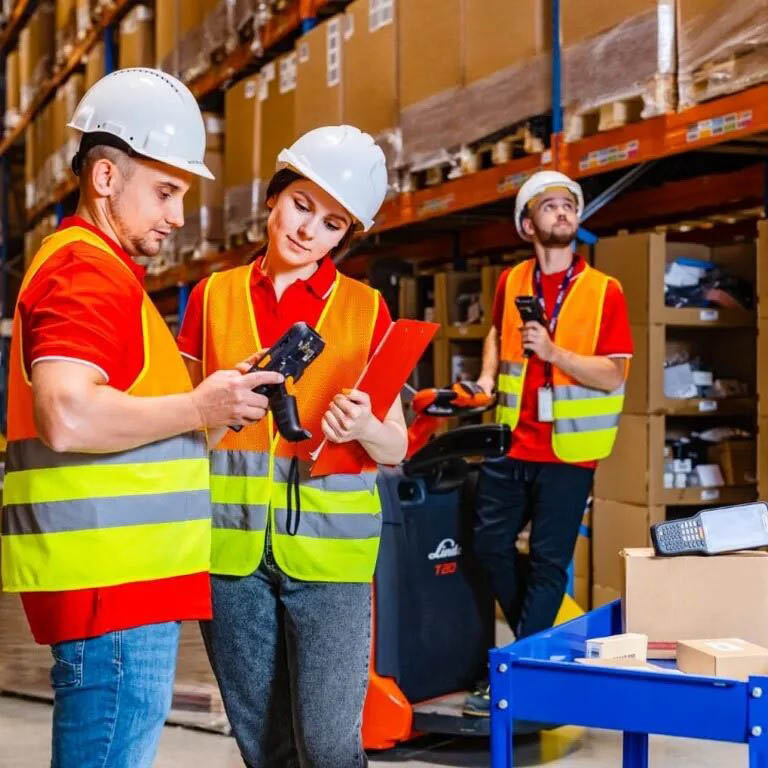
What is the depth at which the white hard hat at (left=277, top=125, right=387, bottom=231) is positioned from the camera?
2.51 metres

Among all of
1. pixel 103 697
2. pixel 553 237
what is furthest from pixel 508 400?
pixel 103 697

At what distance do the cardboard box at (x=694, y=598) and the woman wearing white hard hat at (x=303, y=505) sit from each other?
54 cm

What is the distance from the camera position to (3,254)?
1797 cm

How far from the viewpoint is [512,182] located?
5.36 metres

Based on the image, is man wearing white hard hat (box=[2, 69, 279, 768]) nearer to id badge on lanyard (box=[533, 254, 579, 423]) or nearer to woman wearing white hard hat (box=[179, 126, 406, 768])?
woman wearing white hard hat (box=[179, 126, 406, 768])

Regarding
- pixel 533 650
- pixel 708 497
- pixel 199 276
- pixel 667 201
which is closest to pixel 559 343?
pixel 708 497

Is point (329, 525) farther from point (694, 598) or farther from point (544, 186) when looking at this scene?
point (544, 186)

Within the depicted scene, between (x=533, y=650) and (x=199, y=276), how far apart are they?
7.63 meters

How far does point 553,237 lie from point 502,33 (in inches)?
41.8

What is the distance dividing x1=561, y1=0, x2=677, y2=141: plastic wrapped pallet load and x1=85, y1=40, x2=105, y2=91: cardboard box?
7203 mm

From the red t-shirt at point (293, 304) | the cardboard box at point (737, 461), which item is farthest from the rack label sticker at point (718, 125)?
the red t-shirt at point (293, 304)

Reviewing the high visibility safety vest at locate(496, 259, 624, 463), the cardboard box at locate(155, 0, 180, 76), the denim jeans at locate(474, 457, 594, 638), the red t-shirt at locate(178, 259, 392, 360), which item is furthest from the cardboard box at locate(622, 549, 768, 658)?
the cardboard box at locate(155, 0, 180, 76)

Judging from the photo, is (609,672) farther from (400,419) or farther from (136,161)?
(136,161)

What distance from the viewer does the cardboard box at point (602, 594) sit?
536cm
